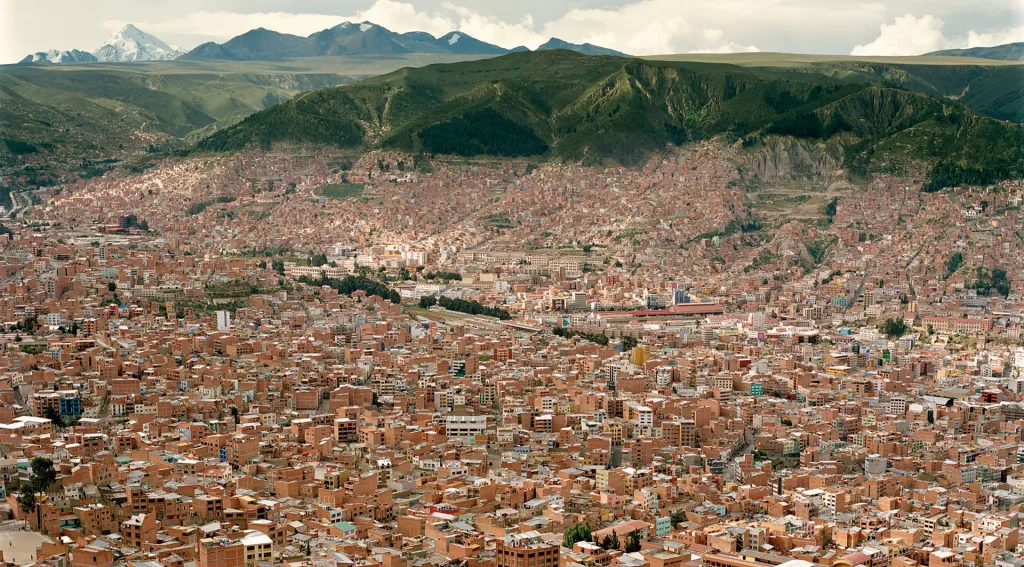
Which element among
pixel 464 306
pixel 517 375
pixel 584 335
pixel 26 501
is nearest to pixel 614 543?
pixel 26 501

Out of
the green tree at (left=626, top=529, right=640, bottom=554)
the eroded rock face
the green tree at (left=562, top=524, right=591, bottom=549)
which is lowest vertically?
the green tree at (left=626, top=529, right=640, bottom=554)

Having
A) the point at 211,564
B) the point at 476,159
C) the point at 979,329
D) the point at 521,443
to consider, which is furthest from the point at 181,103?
the point at 211,564

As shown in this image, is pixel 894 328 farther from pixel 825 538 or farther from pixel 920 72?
pixel 920 72

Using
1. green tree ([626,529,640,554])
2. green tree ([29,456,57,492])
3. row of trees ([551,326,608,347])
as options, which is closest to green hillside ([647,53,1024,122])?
row of trees ([551,326,608,347])

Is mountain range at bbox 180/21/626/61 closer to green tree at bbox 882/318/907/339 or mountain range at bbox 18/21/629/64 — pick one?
mountain range at bbox 18/21/629/64

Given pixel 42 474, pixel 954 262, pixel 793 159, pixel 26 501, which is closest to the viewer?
pixel 26 501

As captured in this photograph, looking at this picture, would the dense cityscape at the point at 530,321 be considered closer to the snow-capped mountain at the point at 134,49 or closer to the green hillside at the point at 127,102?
the green hillside at the point at 127,102

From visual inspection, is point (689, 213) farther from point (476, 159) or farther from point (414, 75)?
point (414, 75)

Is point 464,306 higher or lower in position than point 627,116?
lower
